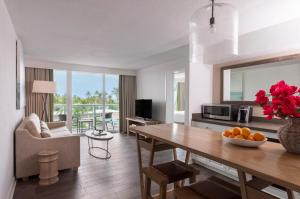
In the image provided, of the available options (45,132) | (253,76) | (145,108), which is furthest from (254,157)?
(145,108)

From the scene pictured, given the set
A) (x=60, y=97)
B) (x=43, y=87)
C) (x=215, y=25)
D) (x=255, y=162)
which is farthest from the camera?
(x=60, y=97)

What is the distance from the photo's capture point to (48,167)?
267 cm

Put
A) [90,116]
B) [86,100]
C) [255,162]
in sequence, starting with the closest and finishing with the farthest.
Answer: [255,162], [86,100], [90,116]

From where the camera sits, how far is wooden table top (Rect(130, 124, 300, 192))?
85 centimetres

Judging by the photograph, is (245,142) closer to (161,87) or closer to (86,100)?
(161,87)

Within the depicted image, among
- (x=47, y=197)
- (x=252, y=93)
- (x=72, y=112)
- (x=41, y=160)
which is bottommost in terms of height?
(x=47, y=197)

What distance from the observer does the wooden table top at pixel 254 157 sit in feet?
2.80

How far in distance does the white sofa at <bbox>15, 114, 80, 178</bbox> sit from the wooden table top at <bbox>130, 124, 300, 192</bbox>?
209 centimetres

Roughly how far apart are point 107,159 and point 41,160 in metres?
1.32

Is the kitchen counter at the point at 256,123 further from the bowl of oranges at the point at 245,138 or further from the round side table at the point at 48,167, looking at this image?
the round side table at the point at 48,167

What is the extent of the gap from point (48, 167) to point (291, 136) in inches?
115

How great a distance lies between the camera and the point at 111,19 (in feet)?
8.01

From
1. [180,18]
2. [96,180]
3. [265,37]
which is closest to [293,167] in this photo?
[180,18]

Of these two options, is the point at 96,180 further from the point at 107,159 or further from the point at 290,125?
the point at 290,125
